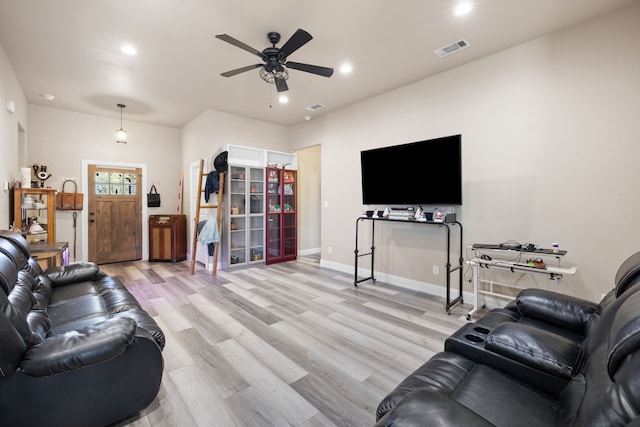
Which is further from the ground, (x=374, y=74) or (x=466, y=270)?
(x=374, y=74)

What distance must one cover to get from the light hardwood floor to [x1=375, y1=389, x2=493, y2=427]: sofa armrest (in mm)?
1009

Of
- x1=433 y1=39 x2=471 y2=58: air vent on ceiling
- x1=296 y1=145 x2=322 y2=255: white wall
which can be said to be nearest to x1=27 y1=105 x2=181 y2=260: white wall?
x1=296 y1=145 x2=322 y2=255: white wall

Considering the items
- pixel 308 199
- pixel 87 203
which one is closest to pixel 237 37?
pixel 308 199

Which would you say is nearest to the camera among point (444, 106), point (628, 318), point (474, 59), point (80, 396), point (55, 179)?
point (628, 318)

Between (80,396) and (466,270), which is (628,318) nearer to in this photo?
(80,396)

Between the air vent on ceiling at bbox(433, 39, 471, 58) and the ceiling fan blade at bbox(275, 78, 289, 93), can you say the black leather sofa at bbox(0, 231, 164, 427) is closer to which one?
the ceiling fan blade at bbox(275, 78, 289, 93)

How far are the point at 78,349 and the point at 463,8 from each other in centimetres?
378

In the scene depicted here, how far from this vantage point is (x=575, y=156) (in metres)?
2.88

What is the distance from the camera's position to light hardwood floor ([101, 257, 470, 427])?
1.83 meters

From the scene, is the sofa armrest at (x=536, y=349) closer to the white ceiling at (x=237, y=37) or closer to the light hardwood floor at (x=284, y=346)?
the light hardwood floor at (x=284, y=346)

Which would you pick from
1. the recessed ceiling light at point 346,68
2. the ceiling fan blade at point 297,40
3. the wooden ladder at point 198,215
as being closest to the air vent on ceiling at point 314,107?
the recessed ceiling light at point 346,68

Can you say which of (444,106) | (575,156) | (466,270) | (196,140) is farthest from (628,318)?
(196,140)

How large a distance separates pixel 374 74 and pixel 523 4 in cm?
174

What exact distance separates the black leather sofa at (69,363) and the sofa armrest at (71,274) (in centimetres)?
83
